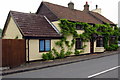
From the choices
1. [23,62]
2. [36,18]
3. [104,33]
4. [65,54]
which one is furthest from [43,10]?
[104,33]

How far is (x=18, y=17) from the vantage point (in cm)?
1256

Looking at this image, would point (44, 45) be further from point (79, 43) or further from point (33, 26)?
point (79, 43)

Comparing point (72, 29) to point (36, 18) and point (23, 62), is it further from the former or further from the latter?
point (23, 62)

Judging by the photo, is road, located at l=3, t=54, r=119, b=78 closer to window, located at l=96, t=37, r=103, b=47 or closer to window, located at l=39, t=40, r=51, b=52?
window, located at l=39, t=40, r=51, b=52

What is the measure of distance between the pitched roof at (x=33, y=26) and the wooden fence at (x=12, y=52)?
4.63ft

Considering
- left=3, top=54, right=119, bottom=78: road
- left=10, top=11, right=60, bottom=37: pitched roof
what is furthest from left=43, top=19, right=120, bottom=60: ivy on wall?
left=3, top=54, right=119, bottom=78: road

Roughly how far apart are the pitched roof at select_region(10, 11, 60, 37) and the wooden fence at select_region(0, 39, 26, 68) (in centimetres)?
141

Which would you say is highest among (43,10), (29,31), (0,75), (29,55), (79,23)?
(43,10)

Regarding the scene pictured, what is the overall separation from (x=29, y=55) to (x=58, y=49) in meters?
3.76

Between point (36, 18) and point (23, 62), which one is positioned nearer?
point (23, 62)

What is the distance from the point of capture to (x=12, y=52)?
338 inches

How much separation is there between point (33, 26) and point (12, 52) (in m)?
4.67

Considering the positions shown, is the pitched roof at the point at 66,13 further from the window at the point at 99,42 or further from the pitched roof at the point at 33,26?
the window at the point at 99,42

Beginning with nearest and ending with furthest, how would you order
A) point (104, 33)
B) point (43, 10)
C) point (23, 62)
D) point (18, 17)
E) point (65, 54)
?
point (23, 62) → point (18, 17) → point (65, 54) → point (43, 10) → point (104, 33)
